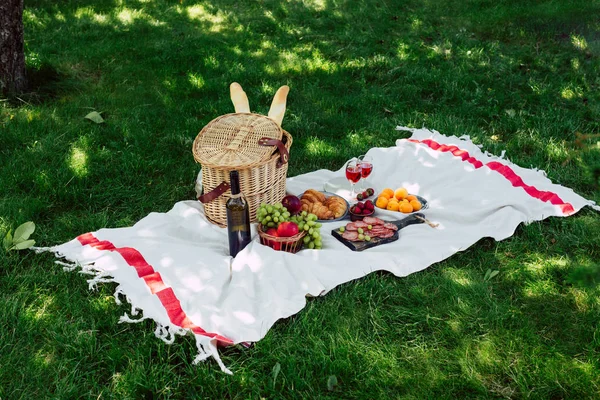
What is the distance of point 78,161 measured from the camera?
4.55m

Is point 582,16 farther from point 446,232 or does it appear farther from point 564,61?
point 446,232

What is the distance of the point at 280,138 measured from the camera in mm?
3893

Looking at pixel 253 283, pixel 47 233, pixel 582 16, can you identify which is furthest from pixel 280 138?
pixel 582 16

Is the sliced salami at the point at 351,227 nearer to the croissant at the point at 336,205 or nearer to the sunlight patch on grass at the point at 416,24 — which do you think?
the croissant at the point at 336,205

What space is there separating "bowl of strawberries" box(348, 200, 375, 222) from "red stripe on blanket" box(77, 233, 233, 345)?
1.41 m

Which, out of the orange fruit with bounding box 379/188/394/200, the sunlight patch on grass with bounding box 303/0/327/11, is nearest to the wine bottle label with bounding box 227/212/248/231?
the orange fruit with bounding box 379/188/394/200

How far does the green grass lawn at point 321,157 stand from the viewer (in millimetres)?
2656

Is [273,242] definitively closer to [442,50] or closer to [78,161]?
[78,161]

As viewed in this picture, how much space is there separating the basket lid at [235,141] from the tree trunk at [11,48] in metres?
2.58

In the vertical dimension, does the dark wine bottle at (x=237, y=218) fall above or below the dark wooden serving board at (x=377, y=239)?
above

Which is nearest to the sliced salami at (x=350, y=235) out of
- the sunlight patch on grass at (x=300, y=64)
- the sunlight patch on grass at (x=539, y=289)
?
the sunlight patch on grass at (x=539, y=289)

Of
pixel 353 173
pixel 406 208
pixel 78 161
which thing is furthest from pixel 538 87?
pixel 78 161

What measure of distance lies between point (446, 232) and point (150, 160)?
8.01 ft

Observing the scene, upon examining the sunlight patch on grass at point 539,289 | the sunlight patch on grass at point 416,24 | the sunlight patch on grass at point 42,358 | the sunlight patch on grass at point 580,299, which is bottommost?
the sunlight patch on grass at point 416,24
